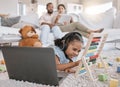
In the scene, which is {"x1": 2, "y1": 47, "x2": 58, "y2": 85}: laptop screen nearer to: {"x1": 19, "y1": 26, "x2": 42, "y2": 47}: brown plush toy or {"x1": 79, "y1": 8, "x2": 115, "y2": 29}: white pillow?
{"x1": 19, "y1": 26, "x2": 42, "y2": 47}: brown plush toy

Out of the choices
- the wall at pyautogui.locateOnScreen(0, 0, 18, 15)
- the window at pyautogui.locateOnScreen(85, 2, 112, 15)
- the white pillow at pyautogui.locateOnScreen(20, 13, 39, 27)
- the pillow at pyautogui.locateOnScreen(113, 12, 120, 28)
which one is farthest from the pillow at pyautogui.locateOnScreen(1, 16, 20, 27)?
the window at pyautogui.locateOnScreen(85, 2, 112, 15)

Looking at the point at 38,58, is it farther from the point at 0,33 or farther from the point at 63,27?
the point at 63,27

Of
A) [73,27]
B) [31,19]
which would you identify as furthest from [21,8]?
[73,27]

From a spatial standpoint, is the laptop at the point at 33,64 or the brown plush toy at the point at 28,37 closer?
the laptop at the point at 33,64

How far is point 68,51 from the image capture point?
1.46 metres

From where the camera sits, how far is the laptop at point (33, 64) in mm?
1090

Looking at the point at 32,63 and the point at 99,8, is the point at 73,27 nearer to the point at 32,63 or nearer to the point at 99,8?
the point at 32,63

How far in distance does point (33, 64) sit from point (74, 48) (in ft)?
1.30

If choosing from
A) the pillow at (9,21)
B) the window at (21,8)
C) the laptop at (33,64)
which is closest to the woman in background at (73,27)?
the pillow at (9,21)

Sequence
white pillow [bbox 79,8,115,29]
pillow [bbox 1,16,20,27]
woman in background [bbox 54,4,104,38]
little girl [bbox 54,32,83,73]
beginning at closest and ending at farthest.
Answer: little girl [bbox 54,32,83,73]
woman in background [bbox 54,4,104,38]
pillow [bbox 1,16,20,27]
white pillow [bbox 79,8,115,29]

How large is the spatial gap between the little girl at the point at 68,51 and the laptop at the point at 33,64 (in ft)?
0.78

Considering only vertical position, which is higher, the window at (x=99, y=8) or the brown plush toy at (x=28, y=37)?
the window at (x=99, y=8)

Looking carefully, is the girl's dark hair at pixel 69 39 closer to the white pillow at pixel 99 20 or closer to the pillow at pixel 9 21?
the pillow at pixel 9 21

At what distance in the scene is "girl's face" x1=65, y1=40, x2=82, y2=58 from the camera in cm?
142
